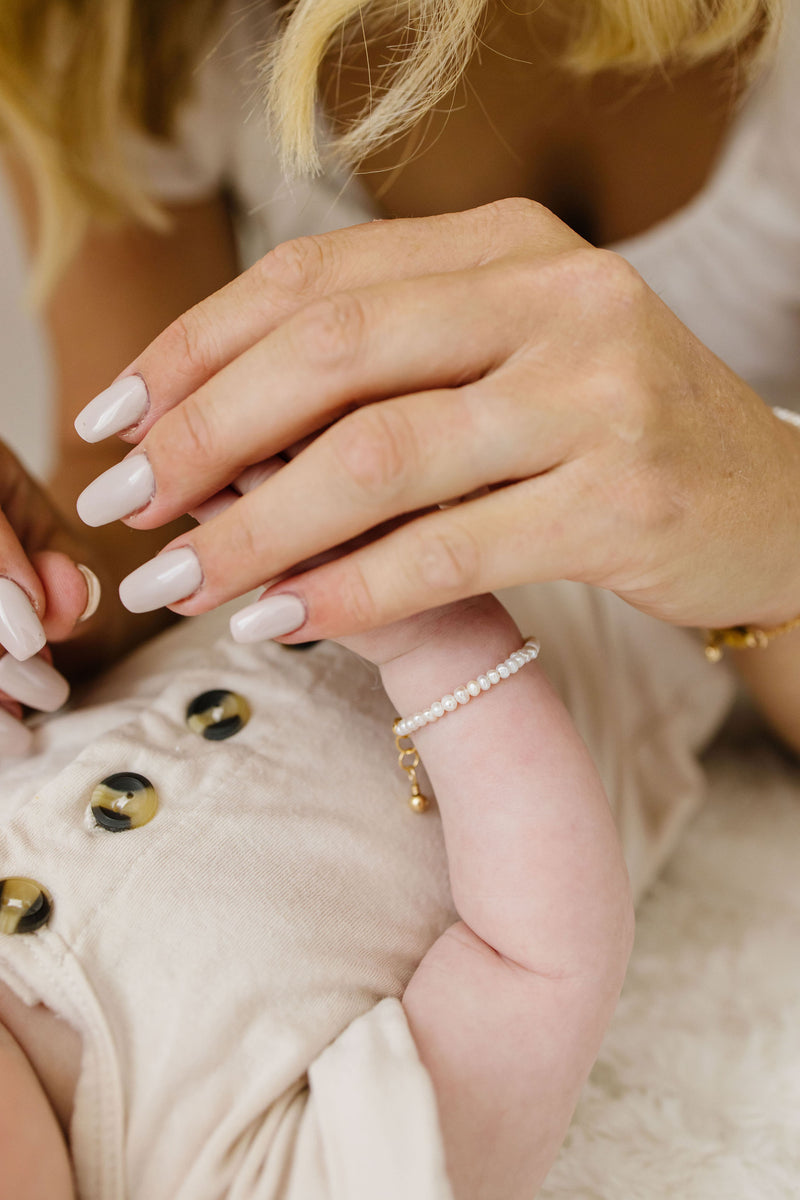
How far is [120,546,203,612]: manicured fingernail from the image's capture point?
0.39 metres

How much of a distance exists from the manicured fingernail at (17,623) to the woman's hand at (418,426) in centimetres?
11

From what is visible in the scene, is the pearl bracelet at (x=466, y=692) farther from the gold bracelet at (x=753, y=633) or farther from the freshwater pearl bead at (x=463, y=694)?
the gold bracelet at (x=753, y=633)

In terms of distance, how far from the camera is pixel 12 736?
22.1 inches

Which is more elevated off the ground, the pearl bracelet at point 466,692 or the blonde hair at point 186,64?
the blonde hair at point 186,64

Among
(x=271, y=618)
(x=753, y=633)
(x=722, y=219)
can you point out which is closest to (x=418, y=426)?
(x=271, y=618)

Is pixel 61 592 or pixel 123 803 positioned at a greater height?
pixel 61 592

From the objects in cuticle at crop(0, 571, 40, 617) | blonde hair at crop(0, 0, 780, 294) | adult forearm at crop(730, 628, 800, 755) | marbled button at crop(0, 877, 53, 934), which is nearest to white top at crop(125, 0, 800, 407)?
blonde hair at crop(0, 0, 780, 294)

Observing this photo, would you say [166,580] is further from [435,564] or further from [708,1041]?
[708,1041]

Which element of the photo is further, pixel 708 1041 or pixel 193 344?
pixel 708 1041

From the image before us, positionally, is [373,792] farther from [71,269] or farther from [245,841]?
[71,269]

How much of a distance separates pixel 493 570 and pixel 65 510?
0.66m

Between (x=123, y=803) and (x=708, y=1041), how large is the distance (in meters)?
0.44

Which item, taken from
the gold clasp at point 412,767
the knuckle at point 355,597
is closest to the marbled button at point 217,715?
the gold clasp at point 412,767

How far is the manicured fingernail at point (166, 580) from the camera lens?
1.29 feet
